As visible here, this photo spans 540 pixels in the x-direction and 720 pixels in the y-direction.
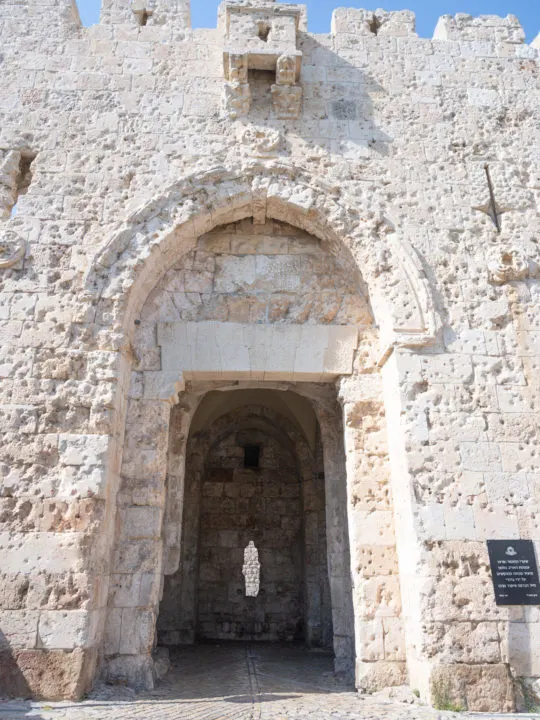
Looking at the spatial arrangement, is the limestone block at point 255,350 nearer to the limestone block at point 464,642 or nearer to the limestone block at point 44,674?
the limestone block at point 464,642

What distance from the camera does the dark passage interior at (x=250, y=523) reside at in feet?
29.8

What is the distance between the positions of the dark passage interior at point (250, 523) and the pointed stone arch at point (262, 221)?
4.05 m

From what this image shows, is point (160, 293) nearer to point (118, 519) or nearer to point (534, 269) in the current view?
point (118, 519)

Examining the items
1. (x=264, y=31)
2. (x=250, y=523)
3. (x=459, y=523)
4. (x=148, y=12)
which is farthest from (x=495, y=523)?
(x=250, y=523)

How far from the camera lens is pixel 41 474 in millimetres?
4504

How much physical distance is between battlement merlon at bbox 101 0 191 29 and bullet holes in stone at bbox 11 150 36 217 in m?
1.84

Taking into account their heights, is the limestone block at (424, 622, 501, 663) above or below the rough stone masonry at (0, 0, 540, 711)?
below

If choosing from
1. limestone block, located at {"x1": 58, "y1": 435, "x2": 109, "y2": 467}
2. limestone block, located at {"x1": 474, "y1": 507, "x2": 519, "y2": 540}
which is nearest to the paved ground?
limestone block, located at {"x1": 474, "y1": 507, "x2": 519, "y2": 540}

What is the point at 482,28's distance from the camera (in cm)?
649

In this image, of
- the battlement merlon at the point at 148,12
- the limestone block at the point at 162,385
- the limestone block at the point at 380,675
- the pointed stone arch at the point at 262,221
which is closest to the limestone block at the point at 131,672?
the limestone block at the point at 380,675

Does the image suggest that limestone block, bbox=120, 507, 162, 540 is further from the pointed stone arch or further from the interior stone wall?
the interior stone wall

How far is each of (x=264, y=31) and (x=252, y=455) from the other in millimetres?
7765

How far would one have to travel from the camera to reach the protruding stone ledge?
21.1ft

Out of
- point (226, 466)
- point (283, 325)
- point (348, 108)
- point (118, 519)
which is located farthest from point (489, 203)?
point (226, 466)
